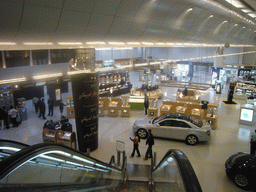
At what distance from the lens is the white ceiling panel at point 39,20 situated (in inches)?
189

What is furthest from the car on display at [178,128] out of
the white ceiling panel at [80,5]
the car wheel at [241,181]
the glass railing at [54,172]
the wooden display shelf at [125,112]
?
the white ceiling panel at [80,5]

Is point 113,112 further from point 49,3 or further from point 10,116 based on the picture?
point 49,3

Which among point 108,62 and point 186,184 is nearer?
point 186,184

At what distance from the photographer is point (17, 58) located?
15.1m

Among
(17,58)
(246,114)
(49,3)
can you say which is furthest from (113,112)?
(49,3)

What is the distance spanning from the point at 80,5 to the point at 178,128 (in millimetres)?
6824

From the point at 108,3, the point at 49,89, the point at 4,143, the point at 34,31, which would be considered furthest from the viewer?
the point at 49,89

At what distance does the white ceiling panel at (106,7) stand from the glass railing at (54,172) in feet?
13.4

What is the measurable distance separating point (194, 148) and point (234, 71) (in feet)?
73.7

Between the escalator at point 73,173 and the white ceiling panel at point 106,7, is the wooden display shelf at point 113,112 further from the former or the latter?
the white ceiling panel at point 106,7

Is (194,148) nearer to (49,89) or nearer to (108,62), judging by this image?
(108,62)

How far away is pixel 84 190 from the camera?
473cm

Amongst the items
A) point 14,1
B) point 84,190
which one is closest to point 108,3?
point 14,1

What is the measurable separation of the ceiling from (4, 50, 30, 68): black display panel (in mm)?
9725
